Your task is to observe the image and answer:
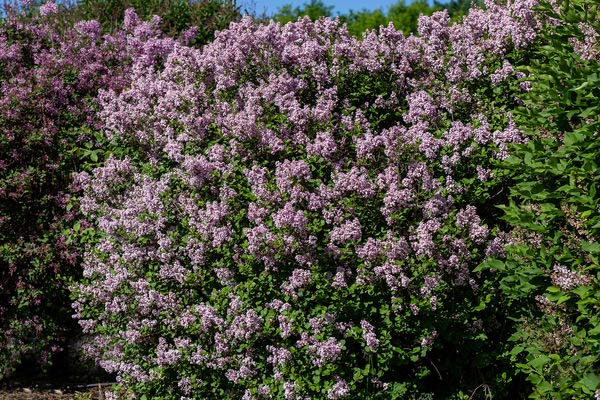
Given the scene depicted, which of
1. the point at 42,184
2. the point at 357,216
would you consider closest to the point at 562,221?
the point at 357,216

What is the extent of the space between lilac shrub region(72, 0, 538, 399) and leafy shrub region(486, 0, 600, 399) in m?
0.61

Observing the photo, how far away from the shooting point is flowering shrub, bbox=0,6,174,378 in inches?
339

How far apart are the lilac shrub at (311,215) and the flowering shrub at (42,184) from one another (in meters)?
1.08

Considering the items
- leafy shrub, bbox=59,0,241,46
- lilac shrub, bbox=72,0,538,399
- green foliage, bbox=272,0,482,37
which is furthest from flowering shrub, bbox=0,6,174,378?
green foliage, bbox=272,0,482,37

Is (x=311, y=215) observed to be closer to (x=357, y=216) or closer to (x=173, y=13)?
(x=357, y=216)

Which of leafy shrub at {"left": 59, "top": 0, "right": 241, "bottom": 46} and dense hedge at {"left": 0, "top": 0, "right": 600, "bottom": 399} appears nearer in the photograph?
dense hedge at {"left": 0, "top": 0, "right": 600, "bottom": 399}

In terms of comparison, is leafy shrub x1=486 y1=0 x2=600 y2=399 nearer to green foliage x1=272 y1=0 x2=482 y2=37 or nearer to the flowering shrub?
the flowering shrub

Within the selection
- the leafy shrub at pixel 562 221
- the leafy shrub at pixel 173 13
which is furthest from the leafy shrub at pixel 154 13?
the leafy shrub at pixel 562 221

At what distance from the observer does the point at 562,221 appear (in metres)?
5.38

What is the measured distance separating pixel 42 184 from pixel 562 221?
5572 mm

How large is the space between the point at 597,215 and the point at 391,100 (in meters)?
2.52

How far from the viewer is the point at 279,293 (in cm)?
609

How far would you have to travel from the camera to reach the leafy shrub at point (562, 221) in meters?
5.00

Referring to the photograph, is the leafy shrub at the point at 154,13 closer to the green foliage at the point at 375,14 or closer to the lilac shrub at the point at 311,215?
the lilac shrub at the point at 311,215
